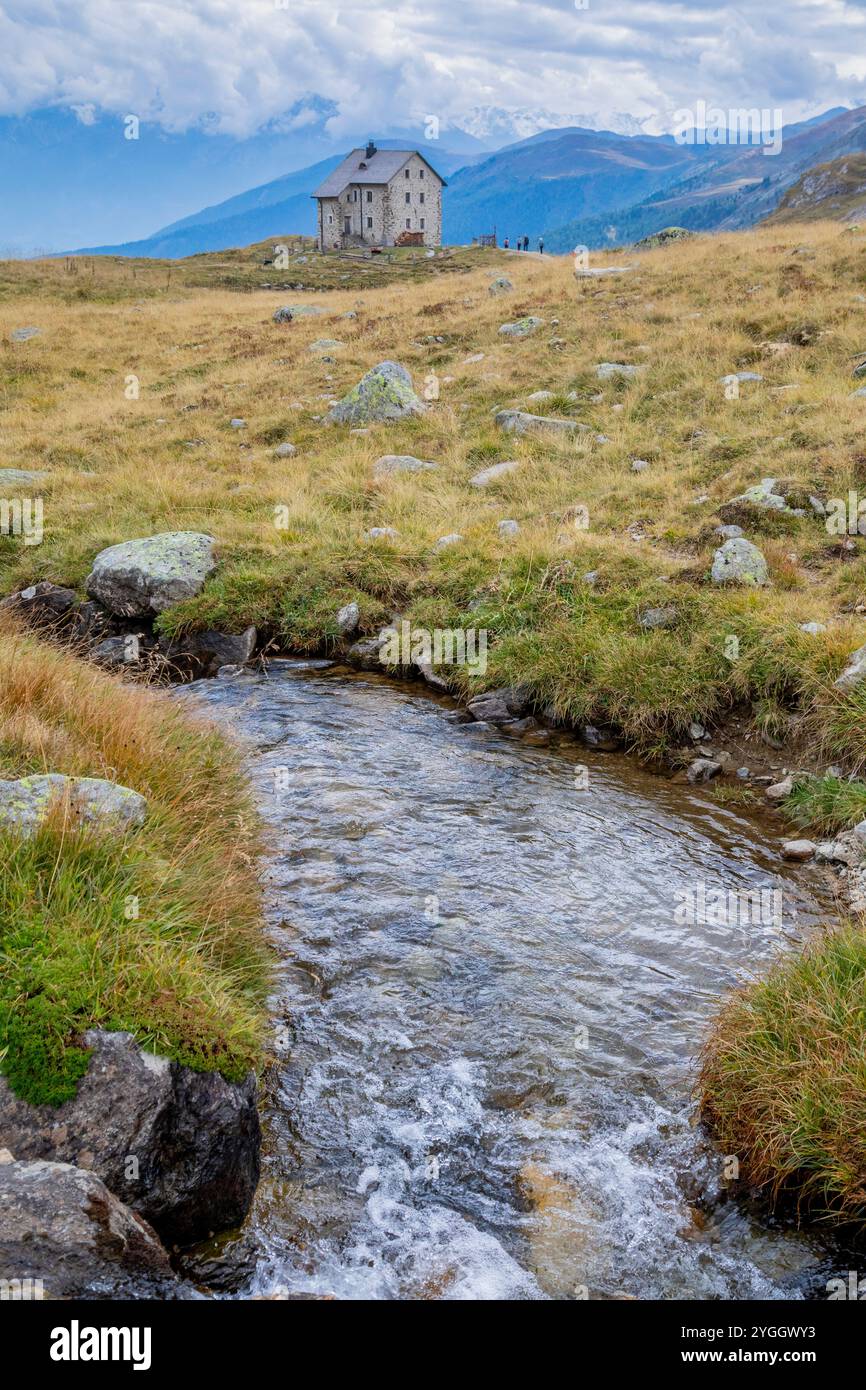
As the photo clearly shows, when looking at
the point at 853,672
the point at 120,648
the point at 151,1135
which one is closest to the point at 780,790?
the point at 853,672

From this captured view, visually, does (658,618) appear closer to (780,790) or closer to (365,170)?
(780,790)

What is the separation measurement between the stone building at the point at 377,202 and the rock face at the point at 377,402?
7493cm

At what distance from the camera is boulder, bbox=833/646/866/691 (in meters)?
8.98

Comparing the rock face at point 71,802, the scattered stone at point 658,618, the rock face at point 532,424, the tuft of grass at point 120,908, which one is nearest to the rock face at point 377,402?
the rock face at point 532,424

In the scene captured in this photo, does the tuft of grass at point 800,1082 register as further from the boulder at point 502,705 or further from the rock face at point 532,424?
the rock face at point 532,424

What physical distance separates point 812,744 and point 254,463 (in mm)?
12961

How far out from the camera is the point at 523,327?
82.2 feet

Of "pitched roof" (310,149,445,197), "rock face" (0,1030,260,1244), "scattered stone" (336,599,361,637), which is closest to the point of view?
"rock face" (0,1030,260,1244)

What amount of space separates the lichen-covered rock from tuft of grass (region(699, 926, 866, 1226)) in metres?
22.5

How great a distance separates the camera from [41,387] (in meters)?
27.6

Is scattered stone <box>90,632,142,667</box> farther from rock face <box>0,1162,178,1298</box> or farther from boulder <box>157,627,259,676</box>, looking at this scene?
rock face <box>0,1162,178,1298</box>

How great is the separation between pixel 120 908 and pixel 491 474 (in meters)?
12.7

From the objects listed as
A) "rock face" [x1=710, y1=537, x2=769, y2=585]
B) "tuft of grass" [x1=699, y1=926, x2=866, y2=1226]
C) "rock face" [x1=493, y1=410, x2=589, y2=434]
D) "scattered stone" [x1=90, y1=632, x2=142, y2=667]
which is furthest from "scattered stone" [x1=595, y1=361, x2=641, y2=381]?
"tuft of grass" [x1=699, y1=926, x2=866, y2=1226]
